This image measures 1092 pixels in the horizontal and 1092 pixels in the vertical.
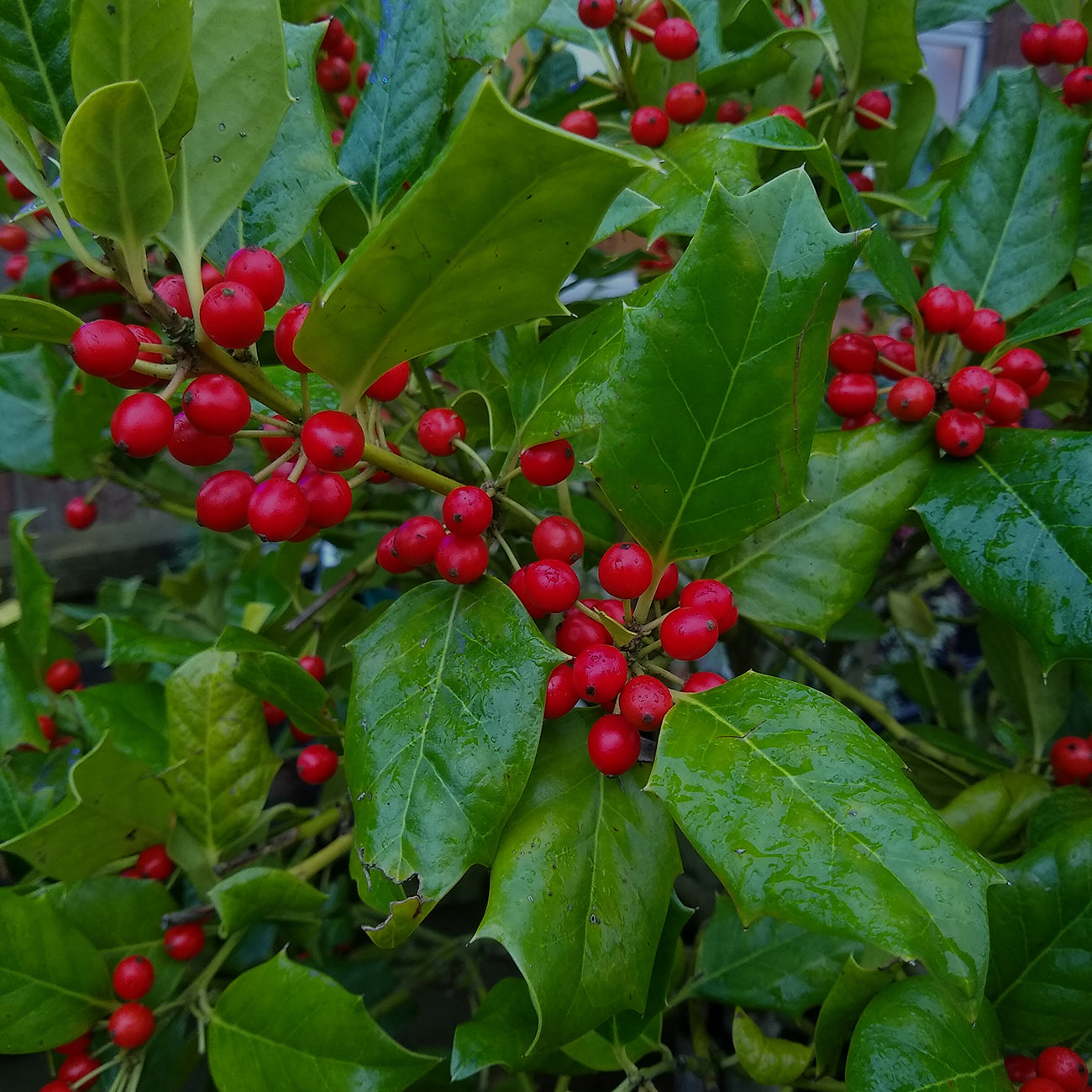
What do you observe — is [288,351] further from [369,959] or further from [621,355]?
[369,959]

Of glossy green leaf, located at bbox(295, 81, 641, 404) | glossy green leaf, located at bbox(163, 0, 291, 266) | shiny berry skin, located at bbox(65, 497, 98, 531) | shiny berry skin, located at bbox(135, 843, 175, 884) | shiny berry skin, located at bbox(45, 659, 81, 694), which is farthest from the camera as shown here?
shiny berry skin, located at bbox(65, 497, 98, 531)

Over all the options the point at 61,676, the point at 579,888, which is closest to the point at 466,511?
the point at 579,888

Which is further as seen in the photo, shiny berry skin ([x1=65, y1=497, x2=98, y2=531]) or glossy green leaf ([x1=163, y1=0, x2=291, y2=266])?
shiny berry skin ([x1=65, y1=497, x2=98, y2=531])

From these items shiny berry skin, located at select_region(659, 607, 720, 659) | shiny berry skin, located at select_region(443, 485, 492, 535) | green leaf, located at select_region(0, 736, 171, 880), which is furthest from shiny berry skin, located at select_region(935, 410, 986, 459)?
green leaf, located at select_region(0, 736, 171, 880)

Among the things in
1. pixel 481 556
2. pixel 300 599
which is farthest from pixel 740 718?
pixel 300 599

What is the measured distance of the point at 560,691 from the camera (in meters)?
0.56

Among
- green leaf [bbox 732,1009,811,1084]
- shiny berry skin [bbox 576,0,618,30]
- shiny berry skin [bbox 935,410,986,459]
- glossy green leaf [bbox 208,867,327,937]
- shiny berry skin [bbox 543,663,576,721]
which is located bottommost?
green leaf [bbox 732,1009,811,1084]

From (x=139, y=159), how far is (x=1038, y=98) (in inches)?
30.3

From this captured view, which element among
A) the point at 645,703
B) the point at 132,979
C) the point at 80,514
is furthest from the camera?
the point at 80,514

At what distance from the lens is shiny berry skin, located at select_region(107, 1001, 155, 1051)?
2.38 ft

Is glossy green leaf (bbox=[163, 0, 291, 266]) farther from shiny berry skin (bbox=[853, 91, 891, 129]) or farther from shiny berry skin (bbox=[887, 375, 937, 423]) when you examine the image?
shiny berry skin (bbox=[853, 91, 891, 129])

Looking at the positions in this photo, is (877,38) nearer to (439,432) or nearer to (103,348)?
(439,432)

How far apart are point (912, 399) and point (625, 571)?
30 centimetres

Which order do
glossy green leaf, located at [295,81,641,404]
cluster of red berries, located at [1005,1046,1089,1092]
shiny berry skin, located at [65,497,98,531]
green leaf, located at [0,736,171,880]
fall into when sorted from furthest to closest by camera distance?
shiny berry skin, located at [65,497,98,531] < green leaf, located at [0,736,171,880] < cluster of red berries, located at [1005,1046,1089,1092] < glossy green leaf, located at [295,81,641,404]
